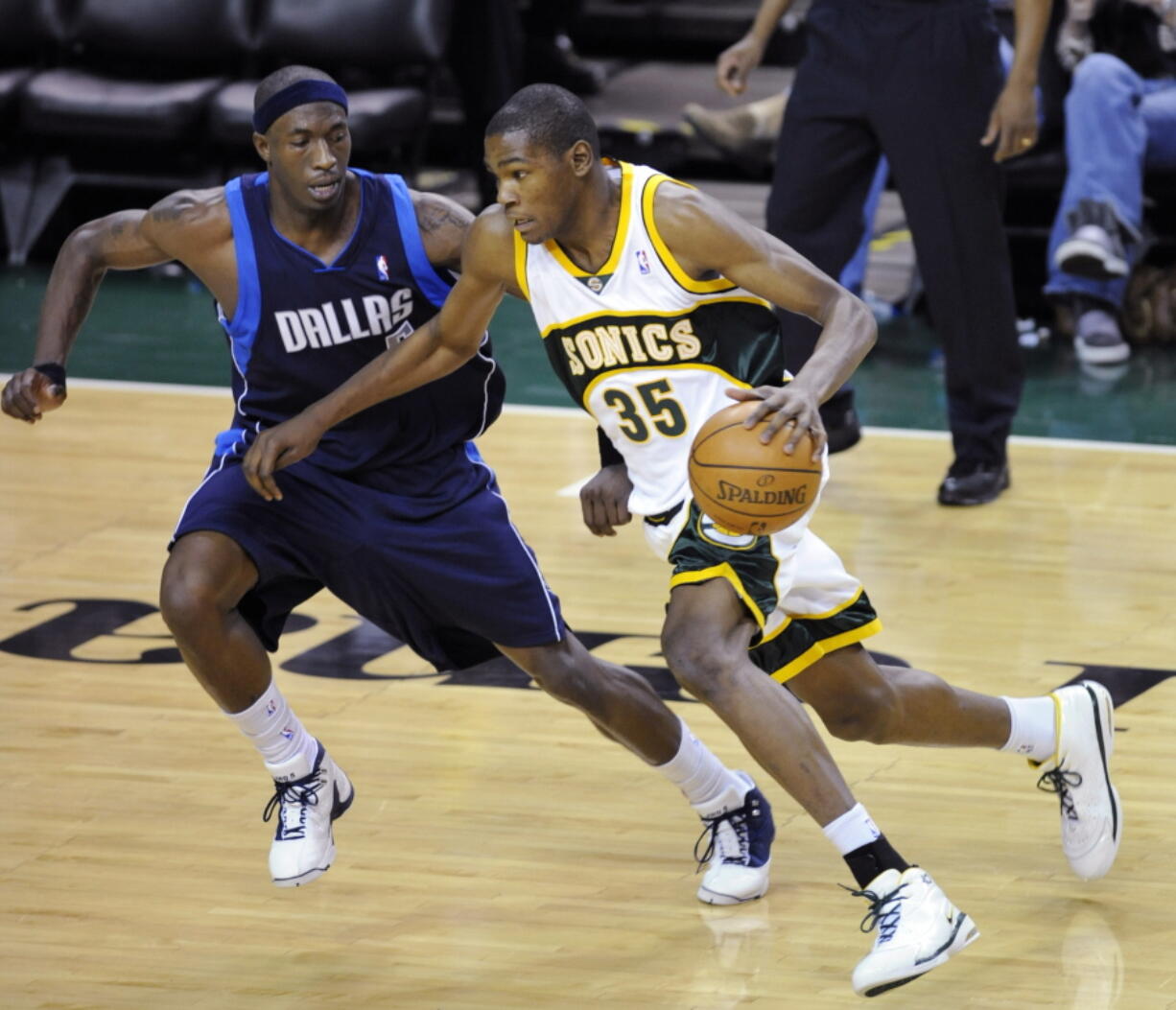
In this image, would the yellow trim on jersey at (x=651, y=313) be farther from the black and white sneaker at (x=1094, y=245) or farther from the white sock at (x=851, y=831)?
the black and white sneaker at (x=1094, y=245)

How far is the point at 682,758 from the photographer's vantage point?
381cm

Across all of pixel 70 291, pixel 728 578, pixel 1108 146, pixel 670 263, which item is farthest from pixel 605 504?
pixel 1108 146

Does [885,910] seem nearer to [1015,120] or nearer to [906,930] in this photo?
[906,930]

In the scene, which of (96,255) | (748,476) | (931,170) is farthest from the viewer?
(931,170)

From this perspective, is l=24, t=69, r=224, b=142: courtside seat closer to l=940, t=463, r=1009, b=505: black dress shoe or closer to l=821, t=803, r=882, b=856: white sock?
l=940, t=463, r=1009, b=505: black dress shoe

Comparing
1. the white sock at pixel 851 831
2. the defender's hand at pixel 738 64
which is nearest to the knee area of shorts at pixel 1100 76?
the defender's hand at pixel 738 64

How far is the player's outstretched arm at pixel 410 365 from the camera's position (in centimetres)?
377

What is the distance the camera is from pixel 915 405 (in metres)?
7.69

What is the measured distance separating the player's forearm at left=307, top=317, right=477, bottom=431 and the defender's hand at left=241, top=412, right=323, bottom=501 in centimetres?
3

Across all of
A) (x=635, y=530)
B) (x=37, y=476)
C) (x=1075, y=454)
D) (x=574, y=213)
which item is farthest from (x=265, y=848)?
(x=1075, y=454)

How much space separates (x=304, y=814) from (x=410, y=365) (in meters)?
0.81

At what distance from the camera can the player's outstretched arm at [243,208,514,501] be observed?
3.77m

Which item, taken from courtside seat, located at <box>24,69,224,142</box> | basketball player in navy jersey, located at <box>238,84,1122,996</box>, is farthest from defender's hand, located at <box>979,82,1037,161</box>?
courtside seat, located at <box>24,69,224,142</box>

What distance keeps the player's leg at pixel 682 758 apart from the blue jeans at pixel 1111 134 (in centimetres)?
455
